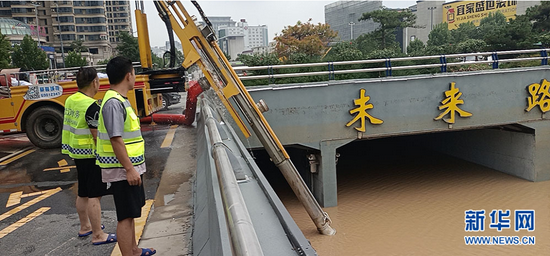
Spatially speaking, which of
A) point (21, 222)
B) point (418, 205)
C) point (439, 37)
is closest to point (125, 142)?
point (21, 222)

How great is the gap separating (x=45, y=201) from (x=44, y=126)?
5254mm

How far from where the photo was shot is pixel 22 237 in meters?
4.43

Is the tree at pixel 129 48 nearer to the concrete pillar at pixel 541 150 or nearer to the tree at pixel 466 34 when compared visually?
the tree at pixel 466 34

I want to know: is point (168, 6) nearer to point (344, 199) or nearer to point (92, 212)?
point (92, 212)

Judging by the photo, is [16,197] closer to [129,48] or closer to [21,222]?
[21,222]

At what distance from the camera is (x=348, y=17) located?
89.2 metres

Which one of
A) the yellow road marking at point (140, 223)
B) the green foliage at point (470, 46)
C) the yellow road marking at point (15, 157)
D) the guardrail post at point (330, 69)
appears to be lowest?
the yellow road marking at point (140, 223)

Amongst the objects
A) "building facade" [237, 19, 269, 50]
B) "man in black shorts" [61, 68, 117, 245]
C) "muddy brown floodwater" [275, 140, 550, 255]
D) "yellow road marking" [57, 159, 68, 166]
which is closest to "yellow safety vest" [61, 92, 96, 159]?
"man in black shorts" [61, 68, 117, 245]

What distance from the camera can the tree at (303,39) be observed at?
31359 mm

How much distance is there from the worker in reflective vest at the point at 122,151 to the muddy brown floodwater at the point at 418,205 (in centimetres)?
580

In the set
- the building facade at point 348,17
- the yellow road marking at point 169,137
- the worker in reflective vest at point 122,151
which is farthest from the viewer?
the building facade at point 348,17

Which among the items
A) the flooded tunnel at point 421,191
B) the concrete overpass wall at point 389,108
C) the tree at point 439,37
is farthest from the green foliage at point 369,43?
the concrete overpass wall at point 389,108

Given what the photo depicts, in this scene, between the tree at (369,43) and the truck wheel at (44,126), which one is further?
the tree at (369,43)

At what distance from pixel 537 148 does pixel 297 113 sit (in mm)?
7431
